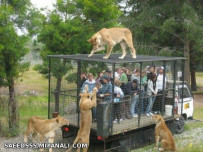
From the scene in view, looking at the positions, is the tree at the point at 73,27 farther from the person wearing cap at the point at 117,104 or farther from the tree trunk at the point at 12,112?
the person wearing cap at the point at 117,104

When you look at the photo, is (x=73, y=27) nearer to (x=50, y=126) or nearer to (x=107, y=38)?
(x=107, y=38)

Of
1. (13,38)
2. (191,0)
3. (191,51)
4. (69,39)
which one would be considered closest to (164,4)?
(191,0)

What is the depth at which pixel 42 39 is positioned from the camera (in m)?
16.0

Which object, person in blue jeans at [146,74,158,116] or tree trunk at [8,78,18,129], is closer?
person in blue jeans at [146,74,158,116]

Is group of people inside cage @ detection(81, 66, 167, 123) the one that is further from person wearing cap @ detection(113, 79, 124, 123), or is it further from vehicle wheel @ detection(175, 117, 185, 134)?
vehicle wheel @ detection(175, 117, 185, 134)

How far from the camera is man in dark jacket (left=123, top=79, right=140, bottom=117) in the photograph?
963 cm

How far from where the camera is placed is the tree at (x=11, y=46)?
34.9 ft

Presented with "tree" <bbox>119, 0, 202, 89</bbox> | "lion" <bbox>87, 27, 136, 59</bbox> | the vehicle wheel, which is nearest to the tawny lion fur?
"lion" <bbox>87, 27, 136, 59</bbox>

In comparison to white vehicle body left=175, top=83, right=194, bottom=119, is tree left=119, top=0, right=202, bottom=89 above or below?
above

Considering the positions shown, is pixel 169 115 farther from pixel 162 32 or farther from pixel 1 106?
pixel 162 32

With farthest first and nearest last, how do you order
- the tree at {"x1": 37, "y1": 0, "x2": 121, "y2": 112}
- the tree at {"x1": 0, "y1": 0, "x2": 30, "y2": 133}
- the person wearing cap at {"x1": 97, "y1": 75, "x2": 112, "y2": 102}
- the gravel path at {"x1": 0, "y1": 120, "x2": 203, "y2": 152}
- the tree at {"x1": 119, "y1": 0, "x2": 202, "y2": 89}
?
the tree at {"x1": 119, "y1": 0, "x2": 202, "y2": 89}, the tree at {"x1": 37, "y1": 0, "x2": 121, "y2": 112}, the tree at {"x1": 0, "y1": 0, "x2": 30, "y2": 133}, the gravel path at {"x1": 0, "y1": 120, "x2": 203, "y2": 152}, the person wearing cap at {"x1": 97, "y1": 75, "x2": 112, "y2": 102}

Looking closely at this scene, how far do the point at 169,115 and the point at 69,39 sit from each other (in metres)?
6.89

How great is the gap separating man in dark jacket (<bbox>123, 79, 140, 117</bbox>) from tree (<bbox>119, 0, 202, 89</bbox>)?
1103cm

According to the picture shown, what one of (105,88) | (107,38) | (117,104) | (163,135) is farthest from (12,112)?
(163,135)
